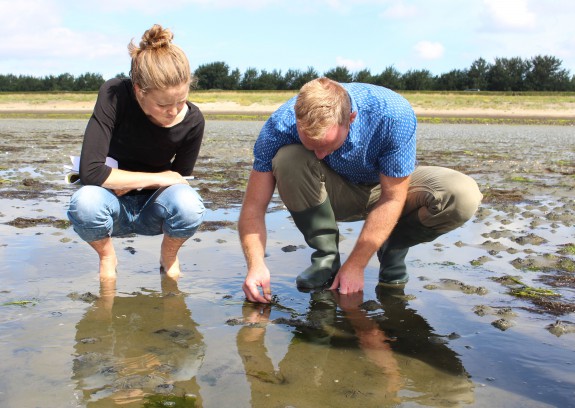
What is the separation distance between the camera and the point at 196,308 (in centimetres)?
300

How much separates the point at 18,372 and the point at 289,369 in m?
0.94

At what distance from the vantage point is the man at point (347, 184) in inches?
116

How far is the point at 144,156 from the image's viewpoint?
A: 3414 mm

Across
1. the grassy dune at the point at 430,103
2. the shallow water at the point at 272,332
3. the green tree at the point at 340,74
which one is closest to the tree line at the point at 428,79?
the green tree at the point at 340,74

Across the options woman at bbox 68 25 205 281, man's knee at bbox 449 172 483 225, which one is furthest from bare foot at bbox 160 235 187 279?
man's knee at bbox 449 172 483 225

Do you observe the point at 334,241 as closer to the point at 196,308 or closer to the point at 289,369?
the point at 196,308

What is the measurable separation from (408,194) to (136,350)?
173 cm

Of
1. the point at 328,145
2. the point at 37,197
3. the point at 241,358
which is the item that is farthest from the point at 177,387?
the point at 37,197

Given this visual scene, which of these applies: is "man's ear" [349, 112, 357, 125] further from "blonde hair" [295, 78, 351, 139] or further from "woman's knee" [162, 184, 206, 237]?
"woman's knee" [162, 184, 206, 237]

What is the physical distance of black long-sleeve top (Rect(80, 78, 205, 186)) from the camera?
3.10 meters

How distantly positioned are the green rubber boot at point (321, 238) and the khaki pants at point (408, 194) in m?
0.05

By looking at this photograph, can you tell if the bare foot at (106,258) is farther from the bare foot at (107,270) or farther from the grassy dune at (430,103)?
the grassy dune at (430,103)

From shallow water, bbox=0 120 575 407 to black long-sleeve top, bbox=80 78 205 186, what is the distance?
2.00ft

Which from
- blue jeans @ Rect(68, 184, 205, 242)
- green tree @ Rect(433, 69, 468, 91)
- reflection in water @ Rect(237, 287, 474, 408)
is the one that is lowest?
reflection in water @ Rect(237, 287, 474, 408)
